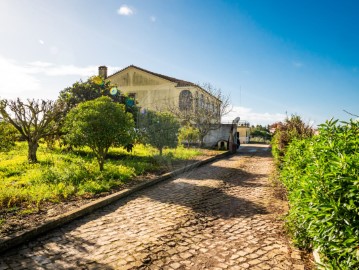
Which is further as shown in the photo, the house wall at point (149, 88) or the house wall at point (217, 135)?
the house wall at point (149, 88)

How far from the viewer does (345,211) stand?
2641mm

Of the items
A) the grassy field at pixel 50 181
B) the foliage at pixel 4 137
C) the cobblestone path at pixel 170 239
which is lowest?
the cobblestone path at pixel 170 239

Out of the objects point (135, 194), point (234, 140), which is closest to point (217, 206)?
point (135, 194)

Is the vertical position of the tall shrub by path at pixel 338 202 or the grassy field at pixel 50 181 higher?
the tall shrub by path at pixel 338 202

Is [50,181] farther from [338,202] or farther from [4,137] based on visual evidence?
[338,202]

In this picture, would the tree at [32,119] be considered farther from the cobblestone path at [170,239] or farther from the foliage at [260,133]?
the foliage at [260,133]

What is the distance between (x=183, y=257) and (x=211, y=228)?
56.4 inches

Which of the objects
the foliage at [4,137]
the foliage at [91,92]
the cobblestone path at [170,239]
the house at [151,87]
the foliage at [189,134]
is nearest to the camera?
the cobblestone path at [170,239]

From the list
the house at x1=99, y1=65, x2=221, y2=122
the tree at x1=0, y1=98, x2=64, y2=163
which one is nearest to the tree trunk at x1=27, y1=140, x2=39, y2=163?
the tree at x1=0, y1=98, x2=64, y2=163

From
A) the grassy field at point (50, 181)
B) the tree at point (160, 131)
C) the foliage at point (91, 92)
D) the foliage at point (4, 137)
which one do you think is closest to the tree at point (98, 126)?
the grassy field at point (50, 181)

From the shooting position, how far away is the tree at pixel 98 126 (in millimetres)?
10305

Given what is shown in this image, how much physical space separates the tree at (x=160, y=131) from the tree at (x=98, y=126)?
15.9ft

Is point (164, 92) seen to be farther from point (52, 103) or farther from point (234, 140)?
point (52, 103)

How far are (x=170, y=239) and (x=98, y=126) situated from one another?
22.1 ft
